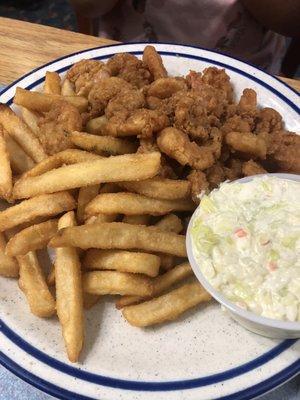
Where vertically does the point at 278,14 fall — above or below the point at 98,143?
above

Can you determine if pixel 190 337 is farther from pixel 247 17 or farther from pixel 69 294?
pixel 247 17

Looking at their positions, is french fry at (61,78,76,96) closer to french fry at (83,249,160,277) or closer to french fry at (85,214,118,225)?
french fry at (85,214,118,225)

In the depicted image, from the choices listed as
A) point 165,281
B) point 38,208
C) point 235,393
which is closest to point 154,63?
point 38,208

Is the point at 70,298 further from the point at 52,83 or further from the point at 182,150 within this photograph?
the point at 52,83

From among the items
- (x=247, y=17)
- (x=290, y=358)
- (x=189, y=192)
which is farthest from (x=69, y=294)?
(x=247, y=17)

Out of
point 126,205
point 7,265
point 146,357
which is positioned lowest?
point 146,357
